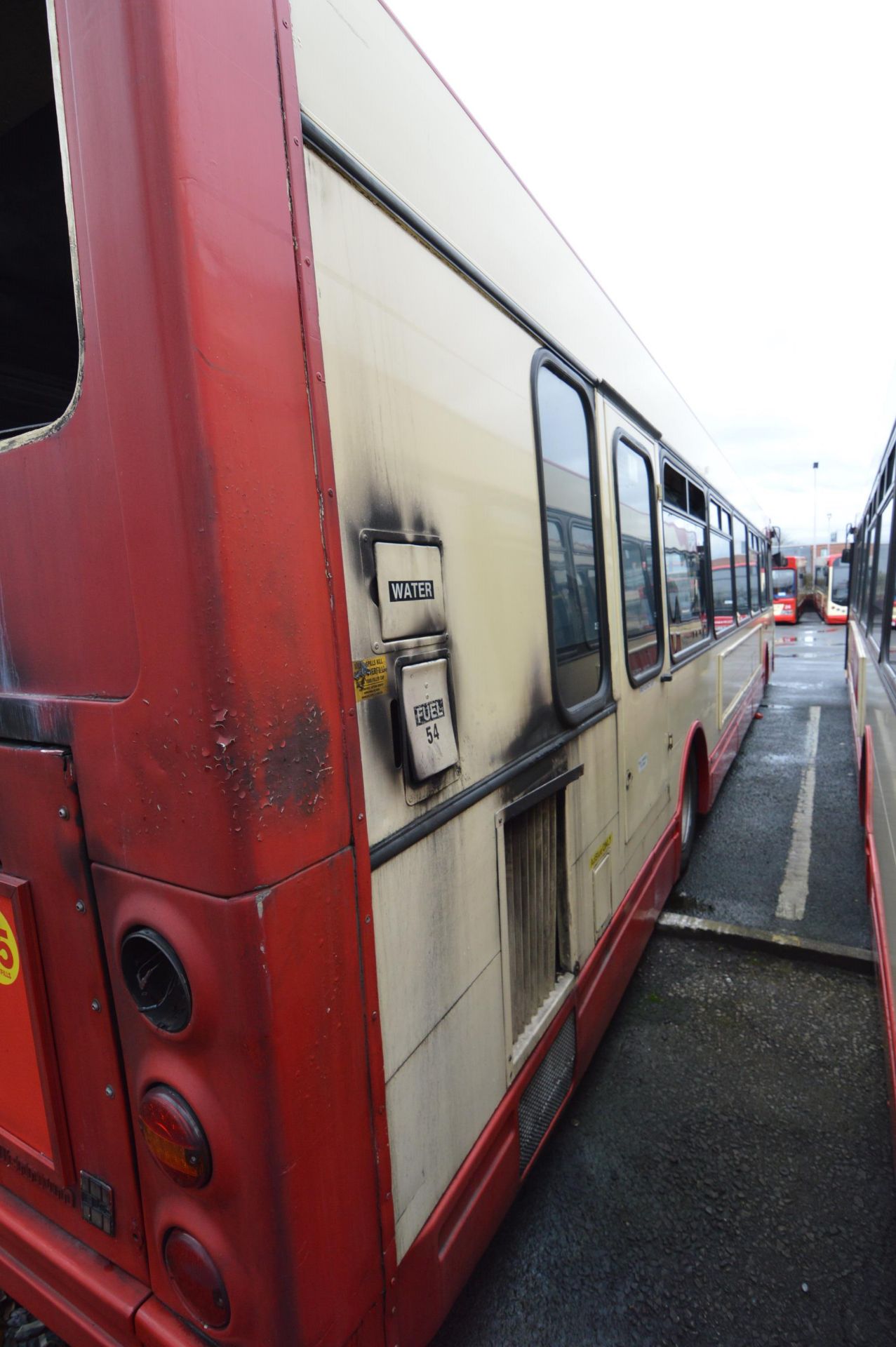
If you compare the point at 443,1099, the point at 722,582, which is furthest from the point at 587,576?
the point at 722,582

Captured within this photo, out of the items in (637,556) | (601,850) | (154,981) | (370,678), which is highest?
(637,556)

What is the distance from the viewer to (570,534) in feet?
7.48

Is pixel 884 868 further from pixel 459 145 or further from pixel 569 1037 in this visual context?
pixel 459 145

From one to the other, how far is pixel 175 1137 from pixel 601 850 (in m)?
1.68

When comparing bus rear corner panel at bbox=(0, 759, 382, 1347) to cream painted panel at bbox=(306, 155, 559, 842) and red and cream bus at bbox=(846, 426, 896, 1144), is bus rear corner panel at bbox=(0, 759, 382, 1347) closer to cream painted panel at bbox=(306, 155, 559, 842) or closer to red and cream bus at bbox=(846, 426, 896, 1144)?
cream painted panel at bbox=(306, 155, 559, 842)

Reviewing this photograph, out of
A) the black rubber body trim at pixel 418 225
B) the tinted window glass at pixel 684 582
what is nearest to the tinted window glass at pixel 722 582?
the tinted window glass at pixel 684 582

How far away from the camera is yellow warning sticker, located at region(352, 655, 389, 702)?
1244mm

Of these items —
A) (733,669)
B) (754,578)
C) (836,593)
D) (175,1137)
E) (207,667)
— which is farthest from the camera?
(836,593)

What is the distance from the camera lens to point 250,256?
101cm

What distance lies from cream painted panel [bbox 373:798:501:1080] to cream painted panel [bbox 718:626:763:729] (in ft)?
13.7

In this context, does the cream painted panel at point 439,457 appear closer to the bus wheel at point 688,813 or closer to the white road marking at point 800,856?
the bus wheel at point 688,813

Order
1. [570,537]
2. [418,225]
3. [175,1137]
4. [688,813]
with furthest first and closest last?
[688,813] → [570,537] → [418,225] → [175,1137]

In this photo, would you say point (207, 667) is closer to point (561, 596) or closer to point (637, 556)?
point (561, 596)

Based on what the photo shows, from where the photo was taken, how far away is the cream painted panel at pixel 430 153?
1.20 meters
